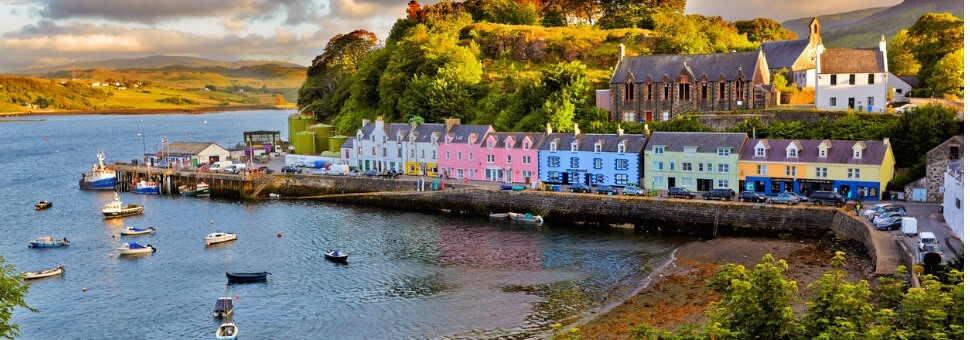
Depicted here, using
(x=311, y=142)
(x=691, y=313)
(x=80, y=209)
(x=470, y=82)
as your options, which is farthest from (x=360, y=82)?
(x=691, y=313)

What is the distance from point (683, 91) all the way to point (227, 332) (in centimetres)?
5051

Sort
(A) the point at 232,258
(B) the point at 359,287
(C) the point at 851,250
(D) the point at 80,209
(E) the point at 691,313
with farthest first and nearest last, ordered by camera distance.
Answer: (D) the point at 80,209
(A) the point at 232,258
(C) the point at 851,250
(B) the point at 359,287
(E) the point at 691,313

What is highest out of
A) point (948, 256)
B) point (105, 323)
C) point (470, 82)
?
point (470, 82)

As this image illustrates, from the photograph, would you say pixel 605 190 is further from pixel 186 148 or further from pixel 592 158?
pixel 186 148

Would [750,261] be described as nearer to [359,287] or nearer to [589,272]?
[589,272]

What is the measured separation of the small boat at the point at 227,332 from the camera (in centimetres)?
3350

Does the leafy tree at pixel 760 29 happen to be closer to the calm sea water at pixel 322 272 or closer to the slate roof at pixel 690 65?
the slate roof at pixel 690 65

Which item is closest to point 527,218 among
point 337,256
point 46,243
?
point 337,256

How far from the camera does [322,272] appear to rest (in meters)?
45.2

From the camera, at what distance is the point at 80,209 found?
68.6m

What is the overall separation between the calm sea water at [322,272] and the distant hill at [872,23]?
82.1m

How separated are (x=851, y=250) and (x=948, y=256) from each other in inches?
326

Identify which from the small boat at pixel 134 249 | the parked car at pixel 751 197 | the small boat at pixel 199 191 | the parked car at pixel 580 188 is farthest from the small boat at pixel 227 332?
the small boat at pixel 199 191

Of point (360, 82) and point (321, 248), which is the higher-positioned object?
point (360, 82)
